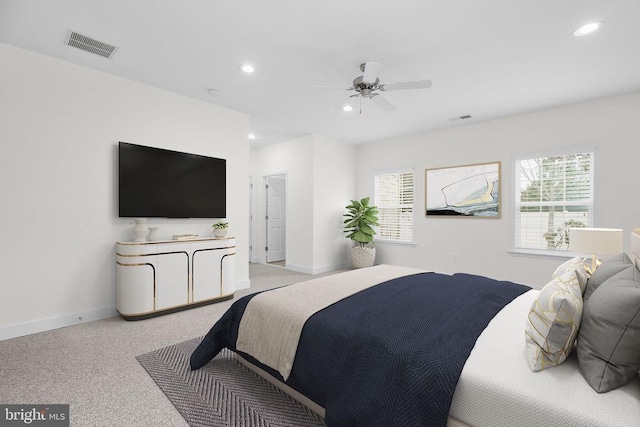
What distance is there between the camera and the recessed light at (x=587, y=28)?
2.41m

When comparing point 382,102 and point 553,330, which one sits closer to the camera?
point 553,330

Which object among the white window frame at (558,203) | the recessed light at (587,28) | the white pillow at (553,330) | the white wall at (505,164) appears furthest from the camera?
the white window frame at (558,203)

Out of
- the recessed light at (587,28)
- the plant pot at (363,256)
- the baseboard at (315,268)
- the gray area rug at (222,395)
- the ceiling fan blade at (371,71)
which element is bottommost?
the gray area rug at (222,395)

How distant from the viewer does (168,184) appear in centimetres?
373

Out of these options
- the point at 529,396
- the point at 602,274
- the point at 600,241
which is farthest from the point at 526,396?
the point at 600,241

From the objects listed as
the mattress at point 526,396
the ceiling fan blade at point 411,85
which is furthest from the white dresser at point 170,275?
the mattress at point 526,396

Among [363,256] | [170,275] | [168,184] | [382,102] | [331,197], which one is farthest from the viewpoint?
[331,197]

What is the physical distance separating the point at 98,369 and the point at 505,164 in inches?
218

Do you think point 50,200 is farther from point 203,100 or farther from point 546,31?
point 546,31

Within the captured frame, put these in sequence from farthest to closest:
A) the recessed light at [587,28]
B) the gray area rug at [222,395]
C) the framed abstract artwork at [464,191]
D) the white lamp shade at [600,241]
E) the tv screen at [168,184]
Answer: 1. the framed abstract artwork at [464,191]
2. the tv screen at [168,184]
3. the white lamp shade at [600,241]
4. the recessed light at [587,28]
5. the gray area rug at [222,395]

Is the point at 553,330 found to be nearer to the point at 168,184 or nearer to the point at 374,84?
the point at 374,84

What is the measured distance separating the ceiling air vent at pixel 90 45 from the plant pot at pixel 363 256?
473 centimetres

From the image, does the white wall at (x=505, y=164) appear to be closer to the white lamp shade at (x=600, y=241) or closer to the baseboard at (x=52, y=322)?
the white lamp shade at (x=600, y=241)

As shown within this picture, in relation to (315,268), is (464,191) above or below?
above
